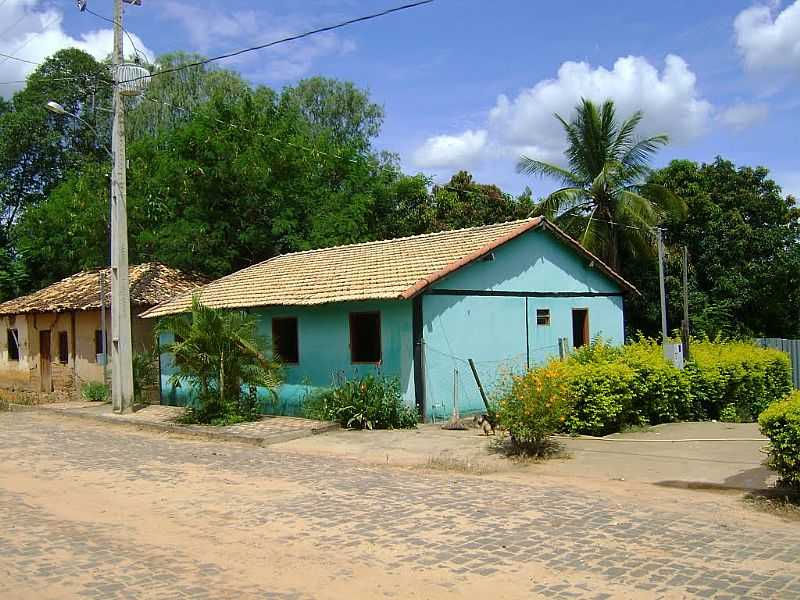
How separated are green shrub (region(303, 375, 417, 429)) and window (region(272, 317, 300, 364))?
2918mm

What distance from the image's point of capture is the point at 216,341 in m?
15.4

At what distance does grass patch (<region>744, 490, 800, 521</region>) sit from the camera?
754 cm

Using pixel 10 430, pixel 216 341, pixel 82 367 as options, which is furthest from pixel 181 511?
pixel 82 367

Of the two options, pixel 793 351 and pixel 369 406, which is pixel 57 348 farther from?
pixel 793 351

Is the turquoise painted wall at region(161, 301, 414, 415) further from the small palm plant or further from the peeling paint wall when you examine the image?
the peeling paint wall

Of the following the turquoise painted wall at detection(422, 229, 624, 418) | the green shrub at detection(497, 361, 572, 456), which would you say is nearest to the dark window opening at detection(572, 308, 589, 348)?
the turquoise painted wall at detection(422, 229, 624, 418)

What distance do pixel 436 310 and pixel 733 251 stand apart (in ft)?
50.7

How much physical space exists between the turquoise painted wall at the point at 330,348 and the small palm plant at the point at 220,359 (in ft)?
4.11

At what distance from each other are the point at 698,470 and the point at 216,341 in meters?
9.55

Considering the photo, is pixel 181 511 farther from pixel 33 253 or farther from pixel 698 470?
pixel 33 253

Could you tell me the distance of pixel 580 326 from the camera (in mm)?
19406

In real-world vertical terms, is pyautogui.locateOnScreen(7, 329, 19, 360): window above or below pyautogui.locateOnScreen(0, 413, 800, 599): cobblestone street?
above

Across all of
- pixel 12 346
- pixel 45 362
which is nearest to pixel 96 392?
pixel 45 362

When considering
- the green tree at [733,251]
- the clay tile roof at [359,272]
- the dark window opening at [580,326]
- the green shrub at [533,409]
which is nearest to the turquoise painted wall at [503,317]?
the dark window opening at [580,326]
